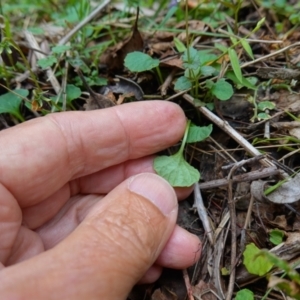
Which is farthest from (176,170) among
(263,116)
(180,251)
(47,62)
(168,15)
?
(168,15)

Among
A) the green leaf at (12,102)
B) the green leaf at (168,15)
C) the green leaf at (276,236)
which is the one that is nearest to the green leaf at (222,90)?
the green leaf at (276,236)

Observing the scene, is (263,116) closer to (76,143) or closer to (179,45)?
(179,45)

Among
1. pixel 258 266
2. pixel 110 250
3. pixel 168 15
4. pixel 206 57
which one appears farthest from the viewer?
A: pixel 168 15

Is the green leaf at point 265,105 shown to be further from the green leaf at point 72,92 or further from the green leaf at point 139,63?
the green leaf at point 72,92

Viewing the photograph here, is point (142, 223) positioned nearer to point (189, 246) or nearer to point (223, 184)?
point (189, 246)

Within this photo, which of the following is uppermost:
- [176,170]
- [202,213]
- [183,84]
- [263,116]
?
[183,84]

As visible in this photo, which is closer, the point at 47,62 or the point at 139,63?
the point at 139,63

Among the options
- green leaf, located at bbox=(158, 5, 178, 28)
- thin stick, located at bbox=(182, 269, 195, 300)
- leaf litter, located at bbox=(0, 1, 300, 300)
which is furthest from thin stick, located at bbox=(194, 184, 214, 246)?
green leaf, located at bbox=(158, 5, 178, 28)
